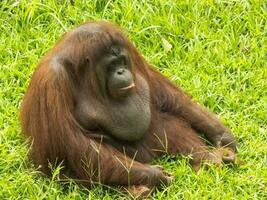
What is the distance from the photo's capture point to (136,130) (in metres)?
4.10

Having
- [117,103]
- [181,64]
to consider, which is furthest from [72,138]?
[181,64]

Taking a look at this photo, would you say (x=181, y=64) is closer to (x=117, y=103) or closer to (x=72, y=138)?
(x=117, y=103)

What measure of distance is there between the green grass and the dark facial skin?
28 centimetres

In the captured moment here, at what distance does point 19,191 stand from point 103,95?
0.64 meters

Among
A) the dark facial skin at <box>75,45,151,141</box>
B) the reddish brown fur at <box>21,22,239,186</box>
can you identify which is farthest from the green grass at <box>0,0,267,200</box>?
the dark facial skin at <box>75,45,151,141</box>

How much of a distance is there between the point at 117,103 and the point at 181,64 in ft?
3.45

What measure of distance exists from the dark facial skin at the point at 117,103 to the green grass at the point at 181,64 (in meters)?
0.28

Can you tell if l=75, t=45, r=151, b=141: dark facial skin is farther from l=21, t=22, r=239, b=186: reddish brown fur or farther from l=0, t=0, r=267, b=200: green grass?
l=0, t=0, r=267, b=200: green grass

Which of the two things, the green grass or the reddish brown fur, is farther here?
the green grass

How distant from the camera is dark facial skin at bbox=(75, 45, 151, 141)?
3934 mm

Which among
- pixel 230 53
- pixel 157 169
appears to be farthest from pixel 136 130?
pixel 230 53

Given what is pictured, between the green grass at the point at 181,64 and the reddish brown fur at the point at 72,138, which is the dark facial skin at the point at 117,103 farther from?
the green grass at the point at 181,64

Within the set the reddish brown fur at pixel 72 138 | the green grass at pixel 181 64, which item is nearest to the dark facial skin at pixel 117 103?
the reddish brown fur at pixel 72 138

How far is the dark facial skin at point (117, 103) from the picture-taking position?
12.9 ft
